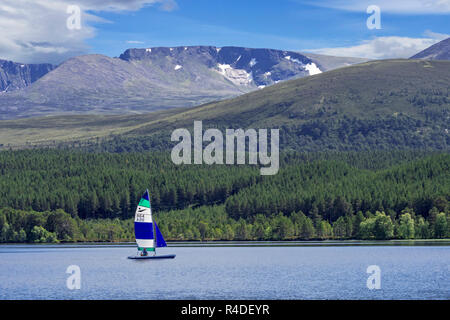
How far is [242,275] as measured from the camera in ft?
412

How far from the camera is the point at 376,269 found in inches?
4988

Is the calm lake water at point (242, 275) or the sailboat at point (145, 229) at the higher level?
the sailboat at point (145, 229)

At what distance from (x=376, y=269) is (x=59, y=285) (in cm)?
4932

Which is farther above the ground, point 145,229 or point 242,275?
point 145,229

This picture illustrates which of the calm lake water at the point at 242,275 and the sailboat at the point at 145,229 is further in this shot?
the sailboat at the point at 145,229

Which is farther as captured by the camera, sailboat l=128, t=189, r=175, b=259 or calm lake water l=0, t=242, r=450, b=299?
sailboat l=128, t=189, r=175, b=259

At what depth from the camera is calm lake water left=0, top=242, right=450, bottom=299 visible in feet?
335

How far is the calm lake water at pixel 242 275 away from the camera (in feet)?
335

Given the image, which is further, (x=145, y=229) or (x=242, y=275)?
(x=145, y=229)

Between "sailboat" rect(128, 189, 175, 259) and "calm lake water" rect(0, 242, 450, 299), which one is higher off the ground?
"sailboat" rect(128, 189, 175, 259)
